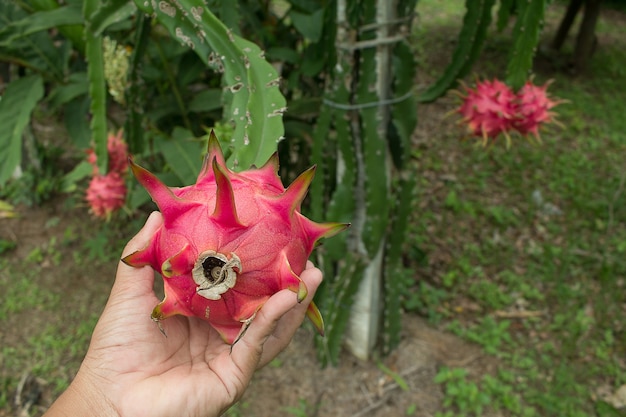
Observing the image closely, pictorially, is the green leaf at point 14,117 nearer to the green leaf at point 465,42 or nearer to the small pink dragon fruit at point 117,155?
the small pink dragon fruit at point 117,155

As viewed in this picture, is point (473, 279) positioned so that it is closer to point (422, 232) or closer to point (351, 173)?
point (422, 232)

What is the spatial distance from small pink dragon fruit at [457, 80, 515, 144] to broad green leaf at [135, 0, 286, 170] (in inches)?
29.1

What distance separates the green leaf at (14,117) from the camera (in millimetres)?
1776

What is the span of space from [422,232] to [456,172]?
0.70 meters

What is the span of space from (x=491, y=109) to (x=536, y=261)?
1.58m

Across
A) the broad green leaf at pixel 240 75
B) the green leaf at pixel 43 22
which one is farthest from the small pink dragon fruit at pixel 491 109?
the green leaf at pixel 43 22

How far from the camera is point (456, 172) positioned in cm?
353

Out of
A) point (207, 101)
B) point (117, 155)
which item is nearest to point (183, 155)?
point (207, 101)

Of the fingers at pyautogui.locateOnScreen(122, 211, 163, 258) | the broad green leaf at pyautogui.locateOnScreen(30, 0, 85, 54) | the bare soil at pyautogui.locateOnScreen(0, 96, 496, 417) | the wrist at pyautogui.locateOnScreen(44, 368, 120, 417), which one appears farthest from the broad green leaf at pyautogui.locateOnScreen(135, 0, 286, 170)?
the bare soil at pyautogui.locateOnScreen(0, 96, 496, 417)

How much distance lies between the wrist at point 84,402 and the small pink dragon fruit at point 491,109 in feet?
3.86

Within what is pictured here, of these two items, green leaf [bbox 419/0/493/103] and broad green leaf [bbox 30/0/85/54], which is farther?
broad green leaf [bbox 30/0/85/54]

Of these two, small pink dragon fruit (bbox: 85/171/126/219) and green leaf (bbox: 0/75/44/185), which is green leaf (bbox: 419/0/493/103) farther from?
green leaf (bbox: 0/75/44/185)

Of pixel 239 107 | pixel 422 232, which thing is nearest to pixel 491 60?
pixel 422 232

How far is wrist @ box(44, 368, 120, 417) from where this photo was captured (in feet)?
3.20
